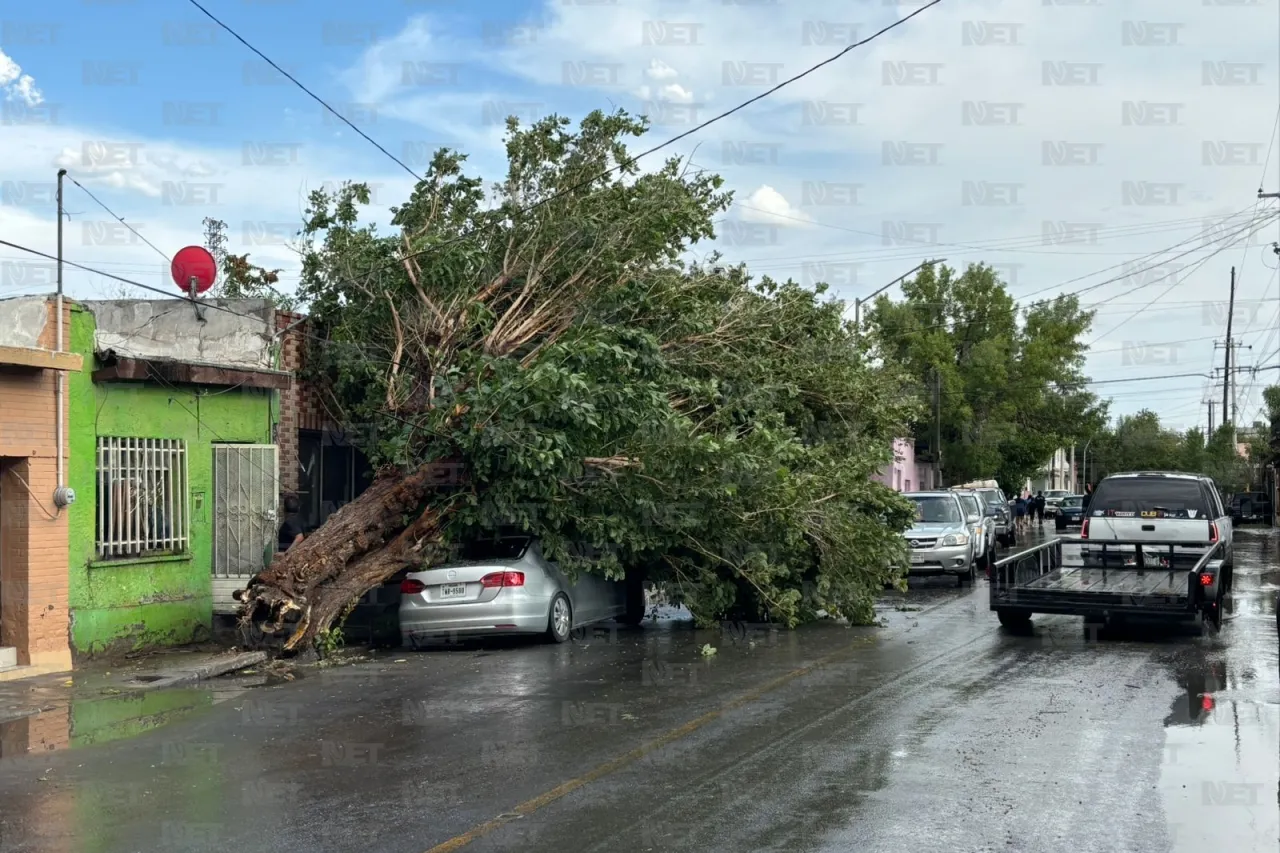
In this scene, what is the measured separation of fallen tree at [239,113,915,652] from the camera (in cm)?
1474

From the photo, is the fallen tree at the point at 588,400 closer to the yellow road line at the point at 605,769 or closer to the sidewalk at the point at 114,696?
the sidewalk at the point at 114,696

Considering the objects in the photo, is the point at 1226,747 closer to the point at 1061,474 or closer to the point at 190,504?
the point at 190,504

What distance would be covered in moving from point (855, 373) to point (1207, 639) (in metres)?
7.24

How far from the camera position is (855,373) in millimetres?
20219

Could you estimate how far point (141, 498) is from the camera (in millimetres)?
14953

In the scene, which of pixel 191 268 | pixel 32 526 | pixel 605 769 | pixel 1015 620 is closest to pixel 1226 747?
pixel 605 769

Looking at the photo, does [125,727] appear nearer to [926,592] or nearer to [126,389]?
[126,389]

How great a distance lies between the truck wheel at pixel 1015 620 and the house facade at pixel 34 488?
10723 millimetres

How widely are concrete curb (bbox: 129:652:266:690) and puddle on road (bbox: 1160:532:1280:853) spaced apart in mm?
9212

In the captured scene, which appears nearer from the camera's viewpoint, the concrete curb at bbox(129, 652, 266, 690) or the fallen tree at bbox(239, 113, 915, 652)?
the concrete curb at bbox(129, 652, 266, 690)

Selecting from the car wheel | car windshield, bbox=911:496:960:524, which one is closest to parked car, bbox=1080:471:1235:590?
car windshield, bbox=911:496:960:524

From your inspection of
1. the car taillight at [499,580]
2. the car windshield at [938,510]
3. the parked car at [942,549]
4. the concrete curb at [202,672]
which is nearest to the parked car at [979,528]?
the car windshield at [938,510]

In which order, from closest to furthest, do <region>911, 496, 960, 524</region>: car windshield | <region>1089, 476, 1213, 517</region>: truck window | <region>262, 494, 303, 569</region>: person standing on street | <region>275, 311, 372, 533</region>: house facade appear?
<region>262, 494, 303, 569</region>: person standing on street < <region>275, 311, 372, 533</region>: house facade < <region>1089, 476, 1213, 517</region>: truck window < <region>911, 496, 960, 524</region>: car windshield

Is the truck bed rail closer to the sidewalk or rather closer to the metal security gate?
the sidewalk
